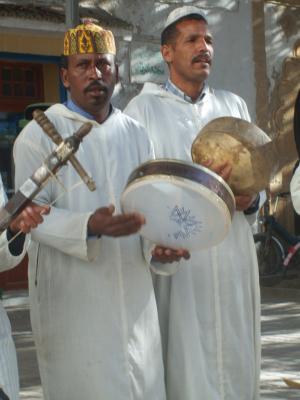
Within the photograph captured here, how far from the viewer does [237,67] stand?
1438cm

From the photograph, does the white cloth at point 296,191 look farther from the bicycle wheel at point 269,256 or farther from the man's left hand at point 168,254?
the bicycle wheel at point 269,256

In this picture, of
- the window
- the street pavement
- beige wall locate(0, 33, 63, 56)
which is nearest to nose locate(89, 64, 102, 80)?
the street pavement

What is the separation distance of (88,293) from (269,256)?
9700mm

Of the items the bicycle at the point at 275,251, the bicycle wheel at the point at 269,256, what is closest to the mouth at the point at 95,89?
the bicycle at the point at 275,251

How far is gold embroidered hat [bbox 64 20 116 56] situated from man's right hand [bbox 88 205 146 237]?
765 millimetres

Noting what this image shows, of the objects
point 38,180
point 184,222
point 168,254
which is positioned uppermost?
point 38,180

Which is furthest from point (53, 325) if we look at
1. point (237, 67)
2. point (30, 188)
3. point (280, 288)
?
point (237, 67)

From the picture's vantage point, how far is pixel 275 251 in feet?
45.7

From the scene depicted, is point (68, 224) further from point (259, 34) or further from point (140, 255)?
point (259, 34)

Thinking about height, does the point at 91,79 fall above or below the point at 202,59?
below

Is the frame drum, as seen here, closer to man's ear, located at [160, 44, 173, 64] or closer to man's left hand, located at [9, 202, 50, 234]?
man's left hand, located at [9, 202, 50, 234]

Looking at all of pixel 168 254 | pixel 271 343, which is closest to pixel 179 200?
pixel 168 254

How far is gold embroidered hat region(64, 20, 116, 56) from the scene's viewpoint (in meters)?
4.43

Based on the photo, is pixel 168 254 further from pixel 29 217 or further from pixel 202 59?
pixel 202 59
